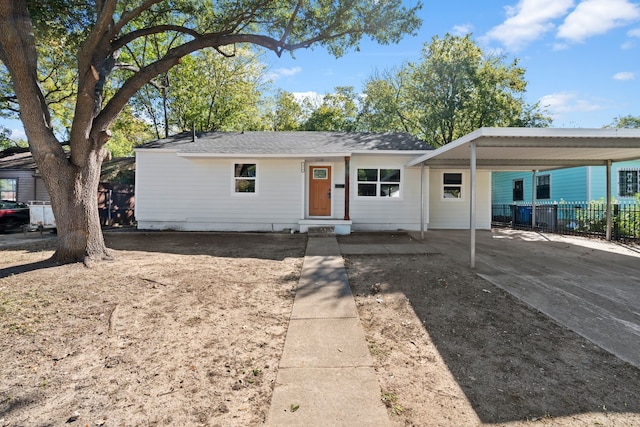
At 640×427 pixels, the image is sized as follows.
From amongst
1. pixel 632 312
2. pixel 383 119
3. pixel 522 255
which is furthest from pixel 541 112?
pixel 632 312

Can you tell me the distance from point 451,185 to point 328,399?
11.9 m

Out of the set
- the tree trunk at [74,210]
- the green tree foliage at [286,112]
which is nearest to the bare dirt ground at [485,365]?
the tree trunk at [74,210]

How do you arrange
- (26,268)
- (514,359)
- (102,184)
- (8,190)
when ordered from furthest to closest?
1. (8,190)
2. (102,184)
3. (26,268)
4. (514,359)

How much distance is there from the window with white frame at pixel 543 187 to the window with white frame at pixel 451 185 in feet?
26.1

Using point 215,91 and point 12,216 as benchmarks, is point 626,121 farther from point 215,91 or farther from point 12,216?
point 12,216

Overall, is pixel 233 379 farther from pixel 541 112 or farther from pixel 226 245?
pixel 541 112

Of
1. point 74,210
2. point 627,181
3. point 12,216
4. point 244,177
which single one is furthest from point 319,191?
point 627,181

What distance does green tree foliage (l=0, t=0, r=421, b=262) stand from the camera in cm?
562

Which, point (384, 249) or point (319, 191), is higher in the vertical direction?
point (319, 191)

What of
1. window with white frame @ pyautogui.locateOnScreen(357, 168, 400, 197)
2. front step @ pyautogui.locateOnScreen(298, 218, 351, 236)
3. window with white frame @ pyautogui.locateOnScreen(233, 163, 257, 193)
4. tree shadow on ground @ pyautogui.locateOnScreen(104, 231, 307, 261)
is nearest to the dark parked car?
tree shadow on ground @ pyautogui.locateOnScreen(104, 231, 307, 261)

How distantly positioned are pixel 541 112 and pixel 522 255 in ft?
56.7

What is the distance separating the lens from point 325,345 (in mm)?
3146

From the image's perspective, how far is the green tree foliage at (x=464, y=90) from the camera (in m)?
18.3

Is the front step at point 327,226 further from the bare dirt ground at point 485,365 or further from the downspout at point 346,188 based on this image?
the bare dirt ground at point 485,365
